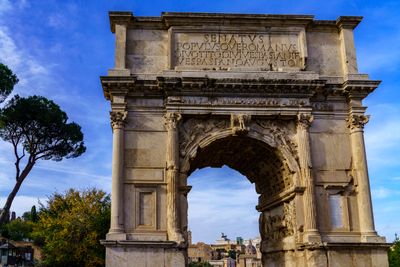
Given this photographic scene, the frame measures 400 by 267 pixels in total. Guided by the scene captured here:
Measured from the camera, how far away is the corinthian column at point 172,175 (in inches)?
538

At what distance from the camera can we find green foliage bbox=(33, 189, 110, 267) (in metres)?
26.9

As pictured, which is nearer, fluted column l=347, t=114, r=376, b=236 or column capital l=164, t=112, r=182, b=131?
fluted column l=347, t=114, r=376, b=236

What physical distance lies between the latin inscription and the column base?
17.1 ft

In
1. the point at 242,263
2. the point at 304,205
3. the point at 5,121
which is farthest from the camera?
the point at 242,263

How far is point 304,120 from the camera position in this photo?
14828 millimetres

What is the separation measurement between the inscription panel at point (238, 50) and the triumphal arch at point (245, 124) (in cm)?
3

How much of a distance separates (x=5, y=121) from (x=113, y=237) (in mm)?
12213

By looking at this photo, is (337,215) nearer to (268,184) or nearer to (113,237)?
(268,184)

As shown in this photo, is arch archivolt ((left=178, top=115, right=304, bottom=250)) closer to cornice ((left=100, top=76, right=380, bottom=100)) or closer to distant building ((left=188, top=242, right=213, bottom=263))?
cornice ((left=100, top=76, right=380, bottom=100))

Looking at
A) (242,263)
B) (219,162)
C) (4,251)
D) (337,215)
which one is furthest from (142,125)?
(242,263)

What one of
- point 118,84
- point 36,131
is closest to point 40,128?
point 36,131

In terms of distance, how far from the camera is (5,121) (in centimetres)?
2330

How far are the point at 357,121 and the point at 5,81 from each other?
15134mm

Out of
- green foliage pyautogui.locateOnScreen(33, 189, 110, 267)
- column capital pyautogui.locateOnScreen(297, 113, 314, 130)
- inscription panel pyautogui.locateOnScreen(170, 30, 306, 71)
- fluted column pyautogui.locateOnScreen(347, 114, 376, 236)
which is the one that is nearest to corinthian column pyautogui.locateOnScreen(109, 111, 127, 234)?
inscription panel pyautogui.locateOnScreen(170, 30, 306, 71)
